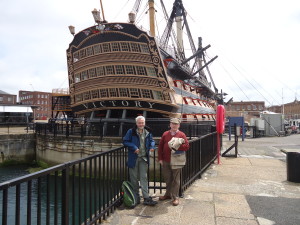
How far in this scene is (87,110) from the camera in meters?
24.8

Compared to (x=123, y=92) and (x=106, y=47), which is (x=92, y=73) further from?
(x=123, y=92)

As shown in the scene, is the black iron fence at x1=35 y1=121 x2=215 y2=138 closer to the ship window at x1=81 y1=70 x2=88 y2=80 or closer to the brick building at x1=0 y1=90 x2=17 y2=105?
the ship window at x1=81 y1=70 x2=88 y2=80

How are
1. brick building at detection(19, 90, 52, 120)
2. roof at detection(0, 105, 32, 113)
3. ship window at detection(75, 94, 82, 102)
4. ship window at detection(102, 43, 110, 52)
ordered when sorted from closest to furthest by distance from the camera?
ship window at detection(102, 43, 110, 52)
ship window at detection(75, 94, 82, 102)
roof at detection(0, 105, 32, 113)
brick building at detection(19, 90, 52, 120)

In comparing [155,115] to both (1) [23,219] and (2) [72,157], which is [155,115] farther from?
(1) [23,219]

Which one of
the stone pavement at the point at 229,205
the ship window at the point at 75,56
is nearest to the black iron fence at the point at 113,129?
the stone pavement at the point at 229,205

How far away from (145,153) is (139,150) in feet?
0.51

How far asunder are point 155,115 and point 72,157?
931cm

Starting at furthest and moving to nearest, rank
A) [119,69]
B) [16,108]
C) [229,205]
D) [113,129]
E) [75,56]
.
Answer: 1. [16,108]
2. [75,56]
3. [119,69]
4. [113,129]
5. [229,205]

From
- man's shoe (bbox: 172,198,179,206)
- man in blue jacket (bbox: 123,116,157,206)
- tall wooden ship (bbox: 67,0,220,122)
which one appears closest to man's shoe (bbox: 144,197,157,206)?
man in blue jacket (bbox: 123,116,157,206)

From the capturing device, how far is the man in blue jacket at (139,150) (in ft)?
14.5

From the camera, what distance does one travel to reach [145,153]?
4512 millimetres

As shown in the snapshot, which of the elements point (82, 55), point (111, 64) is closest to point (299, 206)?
point (111, 64)

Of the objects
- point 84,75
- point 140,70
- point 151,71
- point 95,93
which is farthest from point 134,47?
point 84,75

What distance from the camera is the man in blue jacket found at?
441 centimetres
